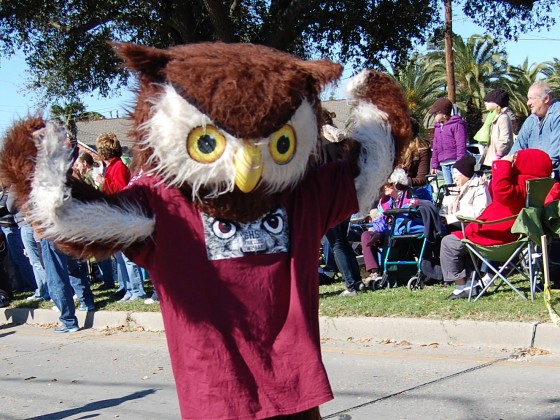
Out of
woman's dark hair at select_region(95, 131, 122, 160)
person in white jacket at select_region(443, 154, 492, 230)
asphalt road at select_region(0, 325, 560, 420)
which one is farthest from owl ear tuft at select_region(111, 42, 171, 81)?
woman's dark hair at select_region(95, 131, 122, 160)

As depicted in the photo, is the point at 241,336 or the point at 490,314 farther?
the point at 490,314

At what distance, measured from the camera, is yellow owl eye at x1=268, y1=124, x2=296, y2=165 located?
9.26 feet

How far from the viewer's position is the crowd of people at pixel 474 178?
7031 millimetres

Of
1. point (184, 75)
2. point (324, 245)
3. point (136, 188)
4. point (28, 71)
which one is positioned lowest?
point (324, 245)

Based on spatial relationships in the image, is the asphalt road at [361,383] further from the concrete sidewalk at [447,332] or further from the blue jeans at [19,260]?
the blue jeans at [19,260]

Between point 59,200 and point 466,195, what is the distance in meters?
5.62

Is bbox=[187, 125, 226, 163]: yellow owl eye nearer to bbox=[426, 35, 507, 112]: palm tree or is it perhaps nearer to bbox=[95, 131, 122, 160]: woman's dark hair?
bbox=[95, 131, 122, 160]: woman's dark hair

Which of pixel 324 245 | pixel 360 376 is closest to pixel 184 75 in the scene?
pixel 360 376

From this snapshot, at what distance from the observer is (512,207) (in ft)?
23.0

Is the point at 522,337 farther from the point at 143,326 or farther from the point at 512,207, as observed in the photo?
the point at 143,326

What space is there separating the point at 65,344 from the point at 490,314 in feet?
13.8

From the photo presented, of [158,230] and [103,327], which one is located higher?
[158,230]

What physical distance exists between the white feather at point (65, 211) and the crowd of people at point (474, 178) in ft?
10.9

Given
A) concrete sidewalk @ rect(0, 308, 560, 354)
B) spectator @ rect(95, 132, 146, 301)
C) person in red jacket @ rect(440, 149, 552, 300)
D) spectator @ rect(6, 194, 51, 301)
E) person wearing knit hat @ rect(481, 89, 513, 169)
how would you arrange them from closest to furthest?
concrete sidewalk @ rect(0, 308, 560, 354) < person in red jacket @ rect(440, 149, 552, 300) < spectator @ rect(95, 132, 146, 301) < person wearing knit hat @ rect(481, 89, 513, 169) < spectator @ rect(6, 194, 51, 301)
